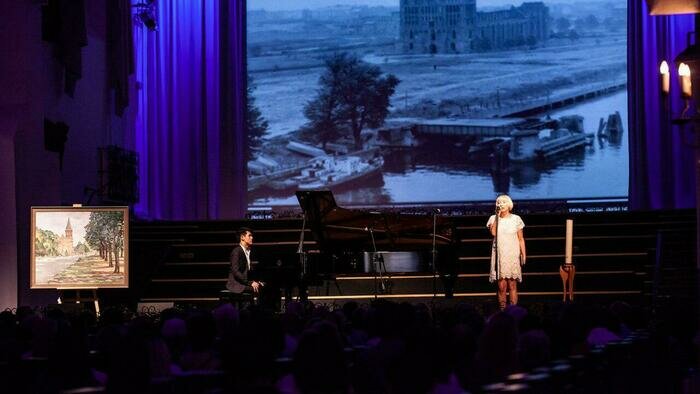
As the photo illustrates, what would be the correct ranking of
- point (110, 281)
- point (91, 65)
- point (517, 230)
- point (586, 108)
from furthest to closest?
point (586, 108)
point (91, 65)
point (517, 230)
point (110, 281)

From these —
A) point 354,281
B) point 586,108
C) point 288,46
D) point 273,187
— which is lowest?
point 354,281

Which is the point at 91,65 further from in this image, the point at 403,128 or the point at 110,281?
the point at 110,281

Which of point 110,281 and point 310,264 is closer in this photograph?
point 110,281

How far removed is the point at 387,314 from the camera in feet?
18.5

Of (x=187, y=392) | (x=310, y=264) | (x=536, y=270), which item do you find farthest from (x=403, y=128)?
(x=187, y=392)

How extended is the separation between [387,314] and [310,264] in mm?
7918

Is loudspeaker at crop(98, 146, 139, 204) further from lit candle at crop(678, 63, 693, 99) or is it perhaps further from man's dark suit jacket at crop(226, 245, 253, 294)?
lit candle at crop(678, 63, 693, 99)

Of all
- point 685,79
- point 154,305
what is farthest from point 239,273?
point 685,79

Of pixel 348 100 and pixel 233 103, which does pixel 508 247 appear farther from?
pixel 233 103

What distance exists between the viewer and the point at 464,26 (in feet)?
69.4

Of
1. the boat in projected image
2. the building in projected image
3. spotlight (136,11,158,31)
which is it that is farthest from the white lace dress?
Result: spotlight (136,11,158,31)

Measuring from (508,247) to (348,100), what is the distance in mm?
8715

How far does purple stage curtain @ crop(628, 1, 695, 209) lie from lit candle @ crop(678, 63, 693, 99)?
12.8 metres

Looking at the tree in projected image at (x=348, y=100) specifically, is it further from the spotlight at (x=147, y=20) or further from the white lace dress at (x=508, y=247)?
the white lace dress at (x=508, y=247)
